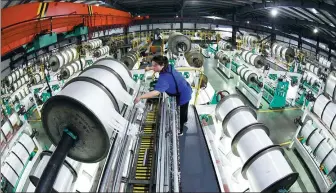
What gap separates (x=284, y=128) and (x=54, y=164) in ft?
27.5

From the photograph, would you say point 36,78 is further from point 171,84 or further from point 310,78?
point 310,78

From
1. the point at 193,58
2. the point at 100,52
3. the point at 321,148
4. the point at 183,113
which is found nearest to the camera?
the point at 183,113

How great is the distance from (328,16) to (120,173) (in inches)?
666

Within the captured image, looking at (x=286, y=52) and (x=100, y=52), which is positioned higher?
(x=286, y=52)

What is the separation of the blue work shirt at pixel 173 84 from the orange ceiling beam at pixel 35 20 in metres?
2.97

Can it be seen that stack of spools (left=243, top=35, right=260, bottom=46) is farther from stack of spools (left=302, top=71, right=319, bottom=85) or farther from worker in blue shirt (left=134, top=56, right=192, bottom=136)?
worker in blue shirt (left=134, top=56, right=192, bottom=136)

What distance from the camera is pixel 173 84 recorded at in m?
3.90

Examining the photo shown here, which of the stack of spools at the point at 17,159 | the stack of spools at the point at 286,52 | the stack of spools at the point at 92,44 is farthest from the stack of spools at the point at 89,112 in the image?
the stack of spools at the point at 92,44

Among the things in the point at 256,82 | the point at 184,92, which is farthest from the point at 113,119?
the point at 256,82

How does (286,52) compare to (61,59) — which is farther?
(286,52)

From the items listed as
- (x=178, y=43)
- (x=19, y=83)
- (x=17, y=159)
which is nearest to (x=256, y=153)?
(x=17, y=159)

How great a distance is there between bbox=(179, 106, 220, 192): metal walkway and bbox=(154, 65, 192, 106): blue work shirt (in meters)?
0.69

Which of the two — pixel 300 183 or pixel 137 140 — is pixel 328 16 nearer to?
pixel 300 183

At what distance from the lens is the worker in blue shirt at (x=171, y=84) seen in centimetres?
349
